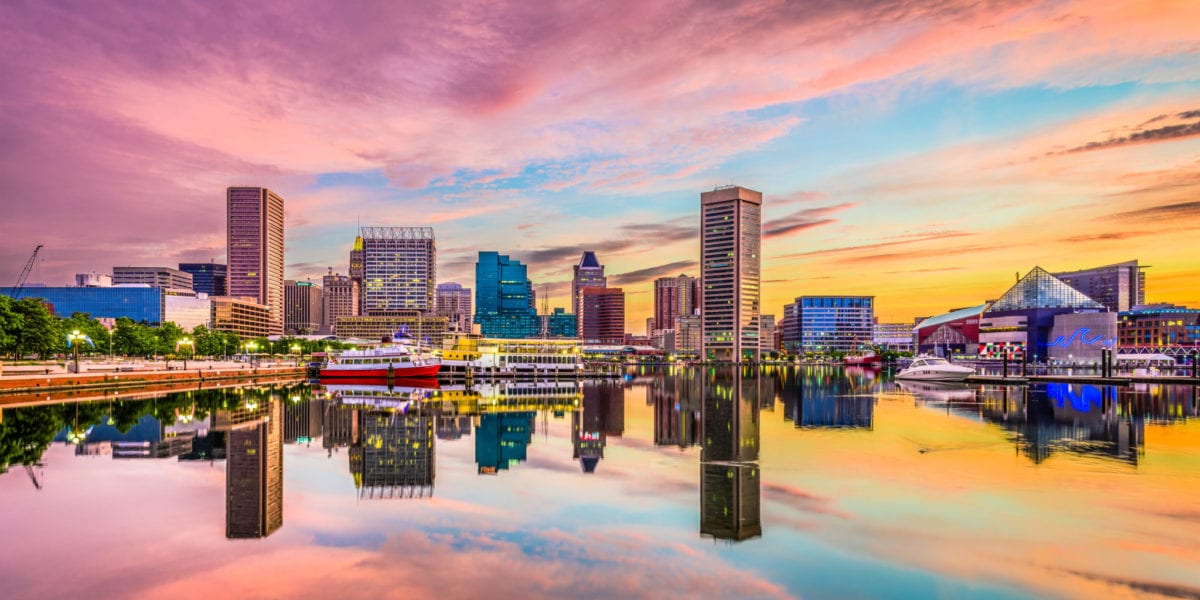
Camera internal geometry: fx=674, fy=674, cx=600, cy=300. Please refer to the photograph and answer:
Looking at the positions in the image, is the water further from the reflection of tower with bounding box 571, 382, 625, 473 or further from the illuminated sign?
the illuminated sign

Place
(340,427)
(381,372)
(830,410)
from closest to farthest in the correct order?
1. (340,427)
2. (830,410)
3. (381,372)

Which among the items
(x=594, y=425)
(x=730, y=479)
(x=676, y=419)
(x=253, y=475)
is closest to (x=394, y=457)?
(x=253, y=475)

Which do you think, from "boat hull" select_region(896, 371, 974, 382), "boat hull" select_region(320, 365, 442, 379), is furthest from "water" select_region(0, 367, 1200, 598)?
"boat hull" select_region(320, 365, 442, 379)

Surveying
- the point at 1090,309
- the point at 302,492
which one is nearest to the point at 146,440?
the point at 302,492

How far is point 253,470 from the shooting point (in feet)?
109

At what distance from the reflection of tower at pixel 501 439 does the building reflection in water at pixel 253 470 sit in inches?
383

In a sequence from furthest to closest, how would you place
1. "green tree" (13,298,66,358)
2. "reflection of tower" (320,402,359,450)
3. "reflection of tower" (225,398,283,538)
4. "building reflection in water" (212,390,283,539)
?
"green tree" (13,298,66,358) < "reflection of tower" (320,402,359,450) < "building reflection in water" (212,390,283,539) < "reflection of tower" (225,398,283,538)

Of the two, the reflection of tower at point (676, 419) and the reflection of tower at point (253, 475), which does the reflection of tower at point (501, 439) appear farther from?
the reflection of tower at point (253, 475)

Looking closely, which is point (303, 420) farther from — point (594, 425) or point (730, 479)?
point (730, 479)

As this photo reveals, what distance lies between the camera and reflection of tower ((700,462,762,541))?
21.9 meters

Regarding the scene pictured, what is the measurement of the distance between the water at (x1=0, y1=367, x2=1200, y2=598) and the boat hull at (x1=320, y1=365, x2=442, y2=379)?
67.1 metres

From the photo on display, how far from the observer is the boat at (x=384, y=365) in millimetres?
118938

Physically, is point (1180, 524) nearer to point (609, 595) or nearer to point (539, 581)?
point (609, 595)

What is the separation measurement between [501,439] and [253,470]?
51.2 feet
